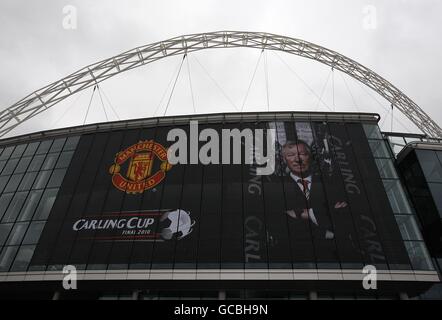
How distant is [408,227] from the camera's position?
24.6m

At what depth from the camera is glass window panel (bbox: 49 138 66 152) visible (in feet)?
111

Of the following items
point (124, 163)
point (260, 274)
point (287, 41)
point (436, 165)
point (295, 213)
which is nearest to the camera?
point (260, 274)

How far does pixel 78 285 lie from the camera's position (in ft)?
77.8

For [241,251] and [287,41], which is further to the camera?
[287,41]

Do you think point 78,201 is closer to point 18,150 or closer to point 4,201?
point 4,201

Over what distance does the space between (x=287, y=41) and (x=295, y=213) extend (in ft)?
78.7

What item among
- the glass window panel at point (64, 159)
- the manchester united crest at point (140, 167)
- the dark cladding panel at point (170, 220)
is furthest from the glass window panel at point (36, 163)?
the dark cladding panel at point (170, 220)

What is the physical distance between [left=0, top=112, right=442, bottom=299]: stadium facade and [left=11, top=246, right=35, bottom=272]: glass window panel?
10 cm

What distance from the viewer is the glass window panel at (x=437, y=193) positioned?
25686mm

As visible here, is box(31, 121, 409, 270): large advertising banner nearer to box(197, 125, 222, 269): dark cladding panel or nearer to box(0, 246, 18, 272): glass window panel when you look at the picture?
box(197, 125, 222, 269): dark cladding panel

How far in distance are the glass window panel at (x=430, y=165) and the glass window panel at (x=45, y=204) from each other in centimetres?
3425

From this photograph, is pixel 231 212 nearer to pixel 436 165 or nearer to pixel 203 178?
pixel 203 178

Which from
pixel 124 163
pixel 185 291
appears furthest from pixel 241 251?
pixel 124 163

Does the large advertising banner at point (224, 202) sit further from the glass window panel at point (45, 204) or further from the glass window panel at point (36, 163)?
the glass window panel at point (36, 163)
